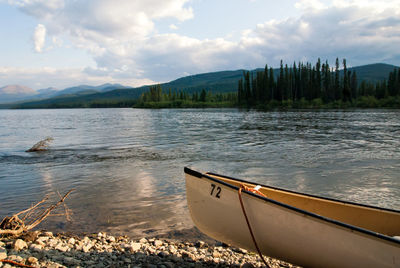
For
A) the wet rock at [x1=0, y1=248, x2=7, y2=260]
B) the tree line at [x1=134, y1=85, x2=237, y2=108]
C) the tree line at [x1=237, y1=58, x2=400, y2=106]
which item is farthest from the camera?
the tree line at [x1=134, y1=85, x2=237, y2=108]

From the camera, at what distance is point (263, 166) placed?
1362 centimetres

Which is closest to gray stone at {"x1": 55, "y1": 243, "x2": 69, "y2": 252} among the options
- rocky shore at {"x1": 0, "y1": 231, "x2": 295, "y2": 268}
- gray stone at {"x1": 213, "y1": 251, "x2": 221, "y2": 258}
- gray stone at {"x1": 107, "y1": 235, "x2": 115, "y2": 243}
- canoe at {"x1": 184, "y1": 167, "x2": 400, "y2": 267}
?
rocky shore at {"x1": 0, "y1": 231, "x2": 295, "y2": 268}

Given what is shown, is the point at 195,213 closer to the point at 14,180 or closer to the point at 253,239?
the point at 253,239

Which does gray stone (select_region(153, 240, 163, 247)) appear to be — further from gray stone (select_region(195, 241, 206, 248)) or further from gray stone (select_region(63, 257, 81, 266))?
gray stone (select_region(63, 257, 81, 266))

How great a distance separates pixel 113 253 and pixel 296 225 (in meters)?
3.15

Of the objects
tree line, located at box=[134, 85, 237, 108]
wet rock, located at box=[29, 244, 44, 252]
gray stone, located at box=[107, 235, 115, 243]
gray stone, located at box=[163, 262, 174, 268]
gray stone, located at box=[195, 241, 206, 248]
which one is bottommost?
gray stone, located at box=[195, 241, 206, 248]

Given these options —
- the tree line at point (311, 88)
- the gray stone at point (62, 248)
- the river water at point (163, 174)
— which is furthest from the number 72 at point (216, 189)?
the tree line at point (311, 88)

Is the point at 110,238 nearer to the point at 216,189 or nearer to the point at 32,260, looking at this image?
the point at 32,260

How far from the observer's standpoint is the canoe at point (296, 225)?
3.95 metres

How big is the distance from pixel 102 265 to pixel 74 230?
2425 millimetres

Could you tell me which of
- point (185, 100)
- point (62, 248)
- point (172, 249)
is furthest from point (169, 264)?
point (185, 100)

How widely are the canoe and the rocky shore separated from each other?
503 millimetres

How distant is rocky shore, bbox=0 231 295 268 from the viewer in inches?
181

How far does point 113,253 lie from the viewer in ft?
16.9
